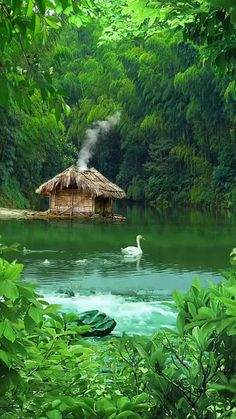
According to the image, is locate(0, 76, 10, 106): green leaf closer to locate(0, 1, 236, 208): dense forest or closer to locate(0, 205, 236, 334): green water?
locate(0, 205, 236, 334): green water

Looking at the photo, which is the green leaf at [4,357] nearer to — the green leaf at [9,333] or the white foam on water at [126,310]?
the green leaf at [9,333]

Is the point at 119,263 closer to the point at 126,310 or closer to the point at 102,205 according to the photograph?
the point at 126,310

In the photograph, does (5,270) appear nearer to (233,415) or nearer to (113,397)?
(113,397)

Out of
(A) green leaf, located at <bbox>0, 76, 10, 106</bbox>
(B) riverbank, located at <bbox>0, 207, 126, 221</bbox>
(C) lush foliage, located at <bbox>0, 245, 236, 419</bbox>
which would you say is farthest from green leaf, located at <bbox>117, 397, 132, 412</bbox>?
(B) riverbank, located at <bbox>0, 207, 126, 221</bbox>

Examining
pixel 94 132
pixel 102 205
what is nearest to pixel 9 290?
pixel 102 205

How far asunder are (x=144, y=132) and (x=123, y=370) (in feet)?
92.5

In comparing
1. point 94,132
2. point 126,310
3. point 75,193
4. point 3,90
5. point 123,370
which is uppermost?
point 94,132

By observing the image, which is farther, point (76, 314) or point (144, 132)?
point (144, 132)

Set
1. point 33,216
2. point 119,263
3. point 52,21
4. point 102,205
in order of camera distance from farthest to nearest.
Answer: 1. point 102,205
2. point 33,216
3. point 119,263
4. point 52,21

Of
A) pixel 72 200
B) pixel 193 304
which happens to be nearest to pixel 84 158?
pixel 72 200

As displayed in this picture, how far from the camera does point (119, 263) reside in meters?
9.73

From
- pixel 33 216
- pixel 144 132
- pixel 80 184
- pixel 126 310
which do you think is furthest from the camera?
pixel 144 132

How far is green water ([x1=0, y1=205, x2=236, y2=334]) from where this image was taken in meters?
6.63

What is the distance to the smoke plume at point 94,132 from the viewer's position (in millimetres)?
29938
